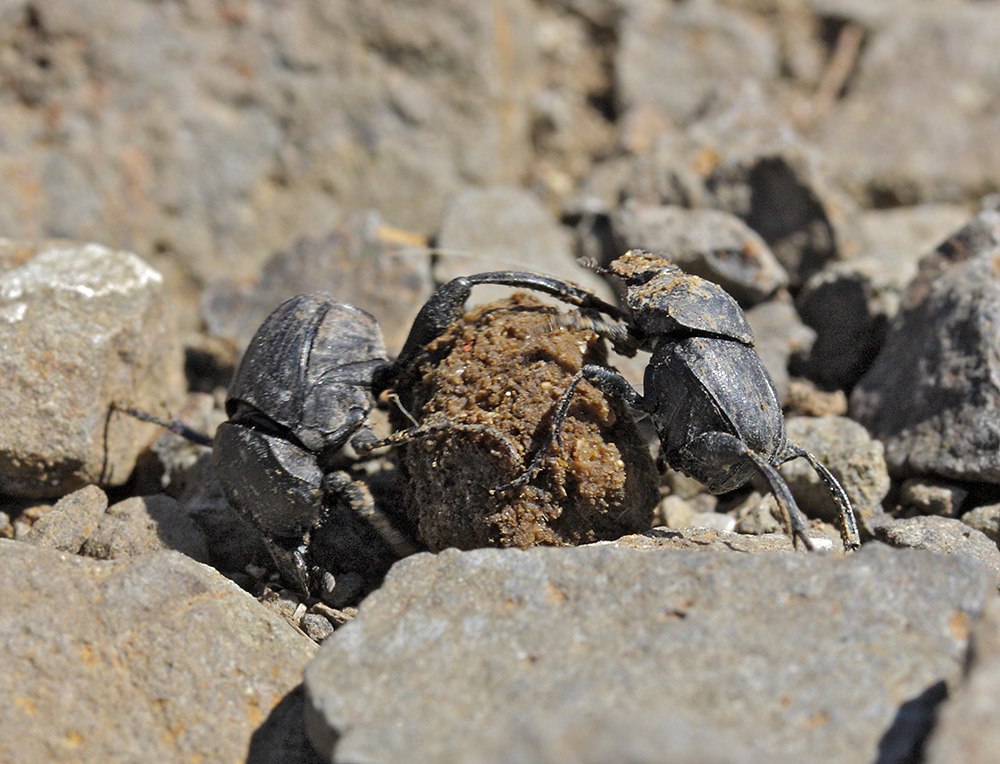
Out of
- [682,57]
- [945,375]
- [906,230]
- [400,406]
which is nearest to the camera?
[400,406]

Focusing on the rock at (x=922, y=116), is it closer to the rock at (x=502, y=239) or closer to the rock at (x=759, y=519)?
the rock at (x=502, y=239)

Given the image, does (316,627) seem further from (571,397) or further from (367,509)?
(571,397)

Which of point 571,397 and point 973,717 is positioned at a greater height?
point 973,717

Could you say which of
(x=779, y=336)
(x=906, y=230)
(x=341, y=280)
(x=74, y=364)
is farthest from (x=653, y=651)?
(x=906, y=230)

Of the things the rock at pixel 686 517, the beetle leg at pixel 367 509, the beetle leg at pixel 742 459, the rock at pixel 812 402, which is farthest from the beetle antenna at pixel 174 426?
the rock at pixel 812 402

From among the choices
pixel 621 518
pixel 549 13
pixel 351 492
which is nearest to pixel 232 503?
pixel 351 492

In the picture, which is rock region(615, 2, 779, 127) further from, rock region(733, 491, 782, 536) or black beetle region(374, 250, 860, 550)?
rock region(733, 491, 782, 536)

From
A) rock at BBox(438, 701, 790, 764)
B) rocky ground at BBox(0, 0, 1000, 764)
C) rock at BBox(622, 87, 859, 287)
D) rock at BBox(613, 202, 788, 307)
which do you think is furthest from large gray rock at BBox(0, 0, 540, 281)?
rock at BBox(438, 701, 790, 764)
